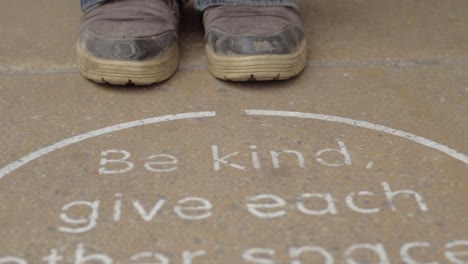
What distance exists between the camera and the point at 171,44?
273cm

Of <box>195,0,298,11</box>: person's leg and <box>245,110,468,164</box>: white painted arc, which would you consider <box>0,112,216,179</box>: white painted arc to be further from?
<box>195,0,298,11</box>: person's leg

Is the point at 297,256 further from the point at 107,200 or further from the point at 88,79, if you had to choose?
the point at 88,79

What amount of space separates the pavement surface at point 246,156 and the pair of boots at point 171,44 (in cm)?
7

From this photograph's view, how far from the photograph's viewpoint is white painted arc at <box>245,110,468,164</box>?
2295mm

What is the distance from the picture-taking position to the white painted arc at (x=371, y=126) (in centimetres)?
229

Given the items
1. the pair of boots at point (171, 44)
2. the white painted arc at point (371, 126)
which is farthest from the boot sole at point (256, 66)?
the white painted arc at point (371, 126)

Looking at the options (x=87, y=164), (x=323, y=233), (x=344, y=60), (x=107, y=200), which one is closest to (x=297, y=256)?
(x=323, y=233)

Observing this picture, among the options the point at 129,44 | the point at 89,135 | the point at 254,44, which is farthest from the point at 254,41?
the point at 89,135

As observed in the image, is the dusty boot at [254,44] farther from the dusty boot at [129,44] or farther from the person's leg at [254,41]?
the dusty boot at [129,44]

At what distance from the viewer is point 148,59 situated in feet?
8.63

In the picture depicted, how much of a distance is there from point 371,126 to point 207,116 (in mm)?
550

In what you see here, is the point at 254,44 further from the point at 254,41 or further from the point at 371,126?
the point at 371,126

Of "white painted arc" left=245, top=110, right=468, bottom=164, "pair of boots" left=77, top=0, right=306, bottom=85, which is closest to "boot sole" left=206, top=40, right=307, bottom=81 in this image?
"pair of boots" left=77, top=0, right=306, bottom=85

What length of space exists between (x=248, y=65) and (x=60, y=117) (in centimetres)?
67
